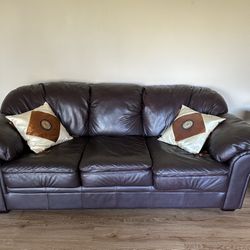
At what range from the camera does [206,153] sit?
2164 millimetres

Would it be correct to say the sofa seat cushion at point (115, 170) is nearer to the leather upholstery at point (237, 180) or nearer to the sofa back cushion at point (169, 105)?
the sofa back cushion at point (169, 105)

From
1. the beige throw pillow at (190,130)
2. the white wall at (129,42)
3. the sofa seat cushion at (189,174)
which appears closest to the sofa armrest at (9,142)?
the white wall at (129,42)

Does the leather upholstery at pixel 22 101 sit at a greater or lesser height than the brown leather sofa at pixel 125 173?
greater

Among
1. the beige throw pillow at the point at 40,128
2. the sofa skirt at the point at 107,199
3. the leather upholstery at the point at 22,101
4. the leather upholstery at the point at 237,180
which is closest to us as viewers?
the leather upholstery at the point at 237,180

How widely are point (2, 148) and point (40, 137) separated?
32cm

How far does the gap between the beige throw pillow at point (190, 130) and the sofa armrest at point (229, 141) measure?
0.22 feet

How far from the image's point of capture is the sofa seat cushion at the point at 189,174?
197 cm

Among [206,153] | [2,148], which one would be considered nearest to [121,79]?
[206,153]

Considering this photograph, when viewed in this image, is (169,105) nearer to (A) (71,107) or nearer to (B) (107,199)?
(A) (71,107)

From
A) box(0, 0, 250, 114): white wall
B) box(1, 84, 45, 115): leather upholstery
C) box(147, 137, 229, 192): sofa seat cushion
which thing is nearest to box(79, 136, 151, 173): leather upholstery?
box(147, 137, 229, 192): sofa seat cushion

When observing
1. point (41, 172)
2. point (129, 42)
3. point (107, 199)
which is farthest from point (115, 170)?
point (129, 42)

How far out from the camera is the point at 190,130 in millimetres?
2258

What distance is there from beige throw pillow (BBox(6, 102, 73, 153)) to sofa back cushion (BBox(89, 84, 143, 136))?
32cm

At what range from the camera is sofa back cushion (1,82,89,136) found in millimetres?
2473
